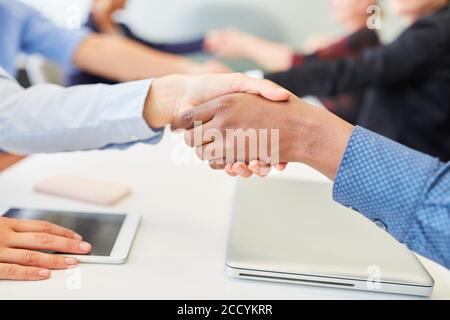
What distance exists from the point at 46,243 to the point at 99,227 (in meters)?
0.08

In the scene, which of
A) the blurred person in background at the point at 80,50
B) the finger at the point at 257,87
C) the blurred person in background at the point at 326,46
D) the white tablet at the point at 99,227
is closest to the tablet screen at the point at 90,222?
the white tablet at the point at 99,227

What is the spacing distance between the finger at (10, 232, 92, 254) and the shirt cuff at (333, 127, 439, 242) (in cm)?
31

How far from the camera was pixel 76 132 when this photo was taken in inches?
27.4

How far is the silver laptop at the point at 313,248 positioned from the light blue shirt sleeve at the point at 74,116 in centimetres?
21

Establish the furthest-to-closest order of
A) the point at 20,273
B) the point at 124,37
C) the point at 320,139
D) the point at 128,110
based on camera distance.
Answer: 1. the point at 124,37
2. the point at 128,110
3. the point at 320,139
4. the point at 20,273

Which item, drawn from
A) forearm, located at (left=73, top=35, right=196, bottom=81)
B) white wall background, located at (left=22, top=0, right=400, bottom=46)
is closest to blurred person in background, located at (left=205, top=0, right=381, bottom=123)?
white wall background, located at (left=22, top=0, right=400, bottom=46)

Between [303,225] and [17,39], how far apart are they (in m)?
1.06

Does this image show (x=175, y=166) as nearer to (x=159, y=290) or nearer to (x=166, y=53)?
(x=159, y=290)

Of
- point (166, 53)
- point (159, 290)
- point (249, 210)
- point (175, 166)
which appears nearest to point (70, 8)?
point (166, 53)

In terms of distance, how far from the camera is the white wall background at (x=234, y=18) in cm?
142

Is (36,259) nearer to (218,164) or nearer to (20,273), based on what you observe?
(20,273)

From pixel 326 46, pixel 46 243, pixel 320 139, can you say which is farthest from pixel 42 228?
pixel 326 46

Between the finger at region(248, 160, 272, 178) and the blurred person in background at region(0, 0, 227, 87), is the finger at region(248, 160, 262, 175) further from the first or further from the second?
the blurred person in background at region(0, 0, 227, 87)

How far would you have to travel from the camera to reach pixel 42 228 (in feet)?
1.77
